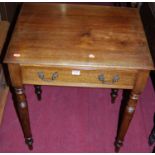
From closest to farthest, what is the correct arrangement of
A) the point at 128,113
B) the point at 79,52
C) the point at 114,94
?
1. the point at 79,52
2. the point at 128,113
3. the point at 114,94

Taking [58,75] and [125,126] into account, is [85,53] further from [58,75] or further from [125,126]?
[125,126]

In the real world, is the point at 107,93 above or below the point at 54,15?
below

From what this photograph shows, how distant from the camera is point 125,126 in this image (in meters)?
1.27

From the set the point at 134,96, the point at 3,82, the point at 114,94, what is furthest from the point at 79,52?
the point at 3,82

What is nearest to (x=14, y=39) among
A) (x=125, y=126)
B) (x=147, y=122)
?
(x=125, y=126)

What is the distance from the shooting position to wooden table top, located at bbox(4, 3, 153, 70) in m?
1.03

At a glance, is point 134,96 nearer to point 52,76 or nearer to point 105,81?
point 105,81

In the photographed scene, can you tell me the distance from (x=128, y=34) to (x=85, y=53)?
0.25 metres

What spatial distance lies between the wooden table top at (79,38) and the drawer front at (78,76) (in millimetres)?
48

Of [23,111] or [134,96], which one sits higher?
[134,96]

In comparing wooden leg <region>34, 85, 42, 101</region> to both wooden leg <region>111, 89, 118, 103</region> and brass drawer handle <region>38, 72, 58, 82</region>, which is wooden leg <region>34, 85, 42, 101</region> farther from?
brass drawer handle <region>38, 72, 58, 82</region>

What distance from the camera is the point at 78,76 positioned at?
1088mm

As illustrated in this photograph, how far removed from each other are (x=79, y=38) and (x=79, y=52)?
4.0 inches

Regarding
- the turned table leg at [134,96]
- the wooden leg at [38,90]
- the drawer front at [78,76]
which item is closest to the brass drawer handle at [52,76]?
the drawer front at [78,76]
